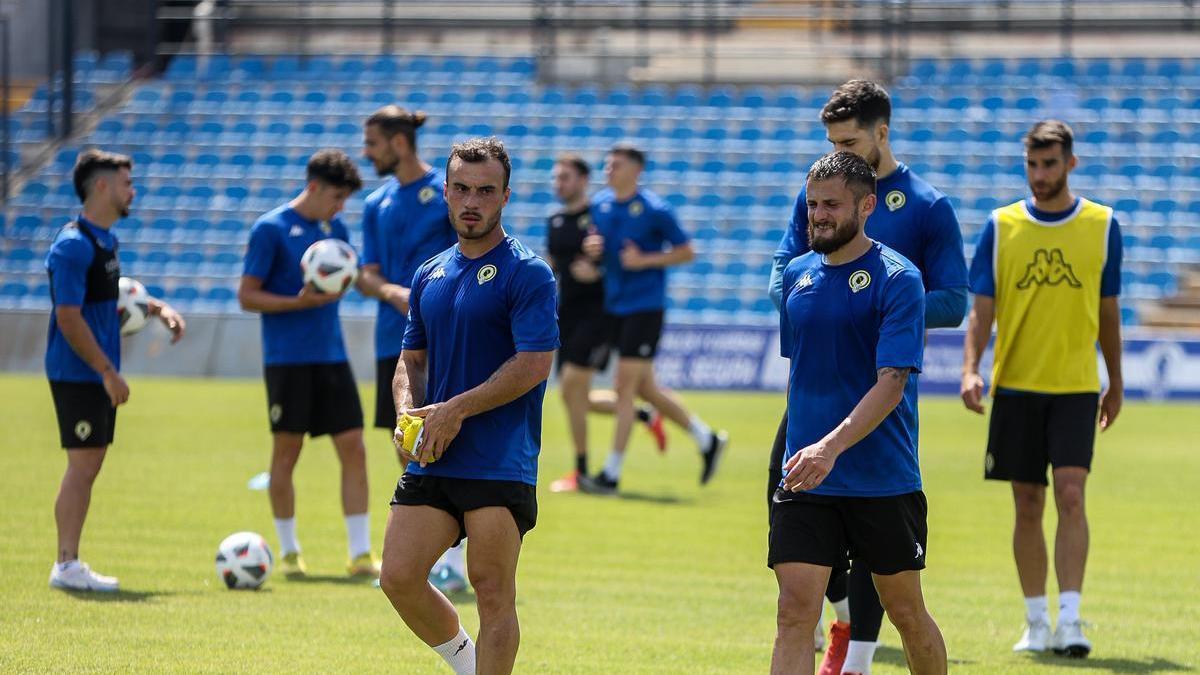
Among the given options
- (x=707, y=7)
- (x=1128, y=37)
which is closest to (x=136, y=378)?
(x=707, y=7)

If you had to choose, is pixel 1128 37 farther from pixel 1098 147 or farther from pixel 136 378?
pixel 136 378

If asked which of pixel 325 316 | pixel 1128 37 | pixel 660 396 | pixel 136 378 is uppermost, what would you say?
pixel 1128 37

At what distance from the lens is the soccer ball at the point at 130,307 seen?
9109 mm

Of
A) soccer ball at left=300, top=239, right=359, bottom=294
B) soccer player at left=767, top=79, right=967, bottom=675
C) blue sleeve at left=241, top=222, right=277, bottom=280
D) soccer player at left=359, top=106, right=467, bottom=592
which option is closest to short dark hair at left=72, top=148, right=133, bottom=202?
blue sleeve at left=241, top=222, right=277, bottom=280

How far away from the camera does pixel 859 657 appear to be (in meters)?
6.39

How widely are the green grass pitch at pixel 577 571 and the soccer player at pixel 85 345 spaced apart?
12.8 inches

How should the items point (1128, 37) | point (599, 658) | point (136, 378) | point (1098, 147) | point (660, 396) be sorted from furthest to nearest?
point (1128, 37), point (1098, 147), point (136, 378), point (660, 396), point (599, 658)

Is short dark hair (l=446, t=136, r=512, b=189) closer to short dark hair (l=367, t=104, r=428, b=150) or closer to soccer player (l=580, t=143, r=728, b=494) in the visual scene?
short dark hair (l=367, t=104, r=428, b=150)

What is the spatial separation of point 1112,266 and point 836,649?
2391 mm

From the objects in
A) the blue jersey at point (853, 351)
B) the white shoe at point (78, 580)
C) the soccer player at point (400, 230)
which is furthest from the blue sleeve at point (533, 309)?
the white shoe at point (78, 580)

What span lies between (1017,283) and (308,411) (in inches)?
157

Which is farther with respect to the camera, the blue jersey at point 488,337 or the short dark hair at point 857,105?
the short dark hair at point 857,105

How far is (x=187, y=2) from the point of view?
3634cm

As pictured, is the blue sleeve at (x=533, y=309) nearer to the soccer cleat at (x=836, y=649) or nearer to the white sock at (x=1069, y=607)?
the soccer cleat at (x=836, y=649)
